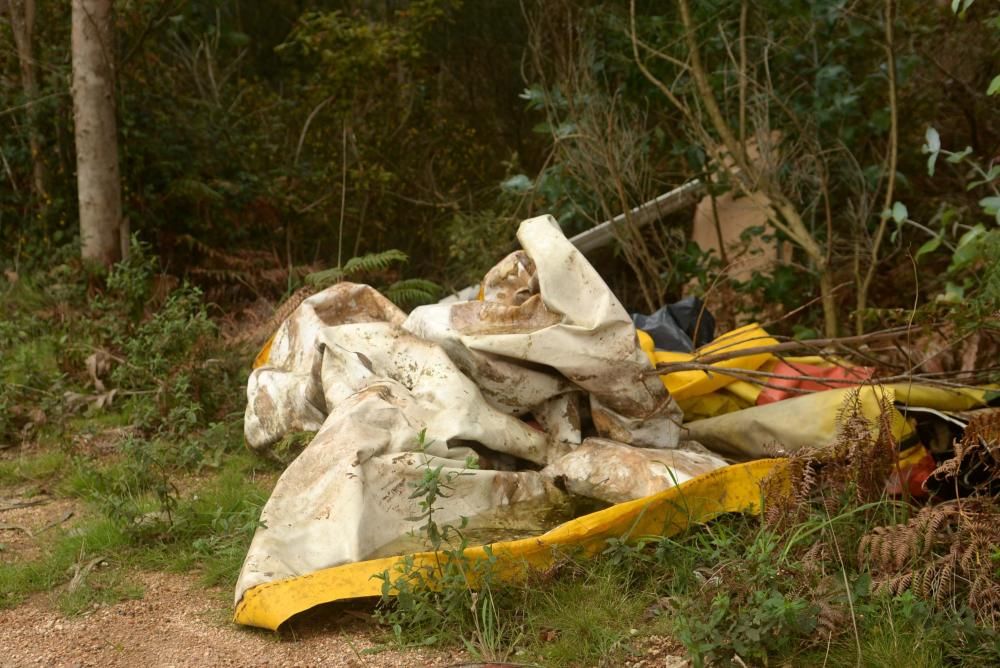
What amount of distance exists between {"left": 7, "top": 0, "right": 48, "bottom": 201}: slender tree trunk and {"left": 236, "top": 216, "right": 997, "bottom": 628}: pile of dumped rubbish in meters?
4.00

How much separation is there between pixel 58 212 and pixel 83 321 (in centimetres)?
175

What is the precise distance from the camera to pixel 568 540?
3.31 meters

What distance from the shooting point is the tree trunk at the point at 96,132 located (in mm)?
6773

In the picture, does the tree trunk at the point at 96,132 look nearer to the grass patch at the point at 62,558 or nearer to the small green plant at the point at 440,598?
the grass patch at the point at 62,558

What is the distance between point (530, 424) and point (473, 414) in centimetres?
38

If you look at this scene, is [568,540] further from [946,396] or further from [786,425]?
[946,396]

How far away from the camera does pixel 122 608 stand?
3.40 m

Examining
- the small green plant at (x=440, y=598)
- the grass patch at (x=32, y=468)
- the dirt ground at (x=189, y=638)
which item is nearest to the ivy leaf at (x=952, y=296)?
the dirt ground at (x=189, y=638)

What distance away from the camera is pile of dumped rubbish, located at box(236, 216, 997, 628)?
3309mm

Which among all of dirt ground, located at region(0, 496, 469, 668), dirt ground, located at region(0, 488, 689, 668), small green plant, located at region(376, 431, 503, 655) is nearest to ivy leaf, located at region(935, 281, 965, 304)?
dirt ground, located at region(0, 488, 689, 668)

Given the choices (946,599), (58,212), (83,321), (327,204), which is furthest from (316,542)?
(327,204)

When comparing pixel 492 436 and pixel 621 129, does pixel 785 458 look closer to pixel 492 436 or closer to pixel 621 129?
pixel 492 436

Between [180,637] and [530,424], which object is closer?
[180,637]

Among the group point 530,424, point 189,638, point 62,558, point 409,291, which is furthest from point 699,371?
point 62,558
